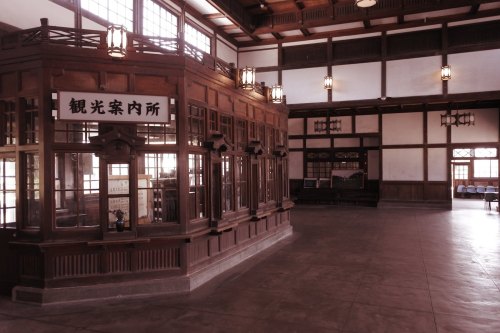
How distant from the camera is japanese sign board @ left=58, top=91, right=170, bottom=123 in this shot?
19.1 feet

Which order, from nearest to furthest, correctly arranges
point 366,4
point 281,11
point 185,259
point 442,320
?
point 442,320, point 185,259, point 366,4, point 281,11

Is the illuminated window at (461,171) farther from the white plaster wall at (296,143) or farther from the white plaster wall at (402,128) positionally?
the white plaster wall at (296,143)

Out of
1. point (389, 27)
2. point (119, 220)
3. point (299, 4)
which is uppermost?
point (299, 4)

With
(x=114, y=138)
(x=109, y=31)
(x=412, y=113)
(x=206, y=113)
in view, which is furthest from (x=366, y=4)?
(x=412, y=113)

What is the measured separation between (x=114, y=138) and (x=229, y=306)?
3.19 m

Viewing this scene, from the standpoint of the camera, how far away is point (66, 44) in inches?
234

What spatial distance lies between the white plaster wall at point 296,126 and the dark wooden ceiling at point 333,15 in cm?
660

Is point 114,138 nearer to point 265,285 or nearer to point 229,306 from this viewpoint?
point 229,306

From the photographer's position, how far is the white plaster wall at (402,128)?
62.4ft

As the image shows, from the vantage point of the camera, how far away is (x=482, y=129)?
1820 centimetres

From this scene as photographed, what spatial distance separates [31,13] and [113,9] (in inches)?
88.6

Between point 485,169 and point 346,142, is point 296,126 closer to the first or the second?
point 346,142

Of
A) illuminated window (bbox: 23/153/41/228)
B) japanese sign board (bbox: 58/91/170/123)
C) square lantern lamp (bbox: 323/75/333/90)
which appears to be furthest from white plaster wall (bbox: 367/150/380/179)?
illuminated window (bbox: 23/153/41/228)

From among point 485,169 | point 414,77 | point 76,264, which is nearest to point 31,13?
point 76,264
